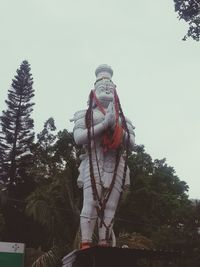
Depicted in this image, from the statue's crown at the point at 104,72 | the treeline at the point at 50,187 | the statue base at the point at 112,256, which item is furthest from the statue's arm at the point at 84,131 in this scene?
the treeline at the point at 50,187

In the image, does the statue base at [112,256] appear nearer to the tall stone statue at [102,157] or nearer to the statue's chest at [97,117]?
the tall stone statue at [102,157]

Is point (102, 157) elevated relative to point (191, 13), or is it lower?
lower

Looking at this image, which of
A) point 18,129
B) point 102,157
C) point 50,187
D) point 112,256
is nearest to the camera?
point 112,256

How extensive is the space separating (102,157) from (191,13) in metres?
2.86

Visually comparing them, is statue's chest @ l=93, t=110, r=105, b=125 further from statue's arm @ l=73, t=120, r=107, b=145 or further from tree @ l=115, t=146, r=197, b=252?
tree @ l=115, t=146, r=197, b=252

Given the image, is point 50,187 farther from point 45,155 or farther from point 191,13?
point 191,13

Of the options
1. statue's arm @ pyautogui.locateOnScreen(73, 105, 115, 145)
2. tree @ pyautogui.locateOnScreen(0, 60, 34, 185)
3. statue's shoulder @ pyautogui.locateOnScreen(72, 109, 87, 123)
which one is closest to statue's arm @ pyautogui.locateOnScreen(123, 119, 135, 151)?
statue's arm @ pyautogui.locateOnScreen(73, 105, 115, 145)

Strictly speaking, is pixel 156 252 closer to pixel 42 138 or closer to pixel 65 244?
pixel 65 244

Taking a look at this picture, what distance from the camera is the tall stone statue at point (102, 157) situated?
644 centimetres

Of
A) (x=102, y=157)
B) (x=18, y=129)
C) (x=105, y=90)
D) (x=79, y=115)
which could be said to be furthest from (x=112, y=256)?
(x=18, y=129)

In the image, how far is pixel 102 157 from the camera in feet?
22.1

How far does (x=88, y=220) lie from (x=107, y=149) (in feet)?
3.14

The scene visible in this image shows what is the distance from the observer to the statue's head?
275 inches

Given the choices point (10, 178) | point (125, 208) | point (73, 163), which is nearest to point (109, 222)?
point (73, 163)
